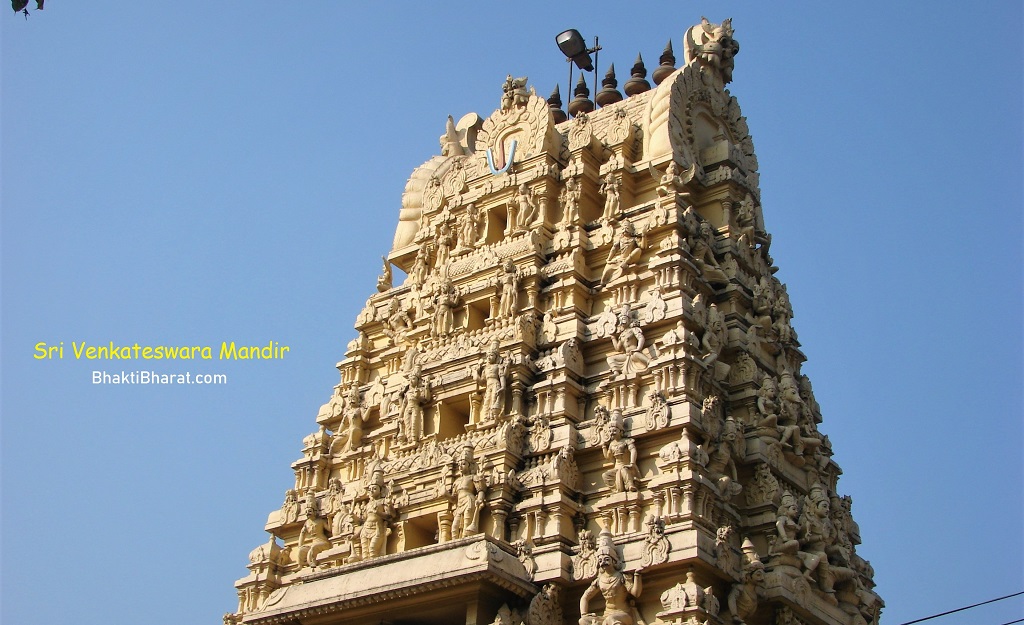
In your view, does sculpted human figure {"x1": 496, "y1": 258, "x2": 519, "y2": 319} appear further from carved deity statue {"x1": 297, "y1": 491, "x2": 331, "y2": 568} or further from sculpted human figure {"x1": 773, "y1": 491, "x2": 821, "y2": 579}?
sculpted human figure {"x1": 773, "y1": 491, "x2": 821, "y2": 579}

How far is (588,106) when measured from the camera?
3688 cm

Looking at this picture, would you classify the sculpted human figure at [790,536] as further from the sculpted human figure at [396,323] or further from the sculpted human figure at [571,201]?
the sculpted human figure at [396,323]

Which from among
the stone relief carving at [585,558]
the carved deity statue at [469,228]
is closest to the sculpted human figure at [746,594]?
the stone relief carving at [585,558]

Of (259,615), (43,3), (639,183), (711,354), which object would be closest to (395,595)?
(259,615)

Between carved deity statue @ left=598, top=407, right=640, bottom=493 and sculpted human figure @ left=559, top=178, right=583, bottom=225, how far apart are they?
5950mm

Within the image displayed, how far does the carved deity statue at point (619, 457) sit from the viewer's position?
26.5 meters

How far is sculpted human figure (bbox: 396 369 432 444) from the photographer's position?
2964 centimetres

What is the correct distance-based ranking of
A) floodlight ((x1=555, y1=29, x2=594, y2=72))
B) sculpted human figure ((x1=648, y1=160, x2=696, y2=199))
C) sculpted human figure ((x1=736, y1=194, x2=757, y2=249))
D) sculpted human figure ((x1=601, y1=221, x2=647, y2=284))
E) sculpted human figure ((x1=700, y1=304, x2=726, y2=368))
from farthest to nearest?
floodlight ((x1=555, y1=29, x2=594, y2=72)) < sculpted human figure ((x1=736, y1=194, x2=757, y2=249)) < sculpted human figure ((x1=648, y1=160, x2=696, y2=199)) < sculpted human figure ((x1=601, y1=221, x2=647, y2=284)) < sculpted human figure ((x1=700, y1=304, x2=726, y2=368))

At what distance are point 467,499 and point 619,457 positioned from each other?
3055 mm

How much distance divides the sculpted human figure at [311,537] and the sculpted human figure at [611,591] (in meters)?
7.36

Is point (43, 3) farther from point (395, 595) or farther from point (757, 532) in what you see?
point (757, 532)

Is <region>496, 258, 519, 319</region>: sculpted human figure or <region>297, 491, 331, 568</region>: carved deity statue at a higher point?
<region>496, 258, 519, 319</region>: sculpted human figure

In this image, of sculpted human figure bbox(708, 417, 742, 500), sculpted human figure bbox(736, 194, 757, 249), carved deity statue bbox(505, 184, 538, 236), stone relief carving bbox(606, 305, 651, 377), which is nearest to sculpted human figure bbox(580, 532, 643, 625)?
sculpted human figure bbox(708, 417, 742, 500)

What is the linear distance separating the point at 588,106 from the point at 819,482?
40.7 ft
